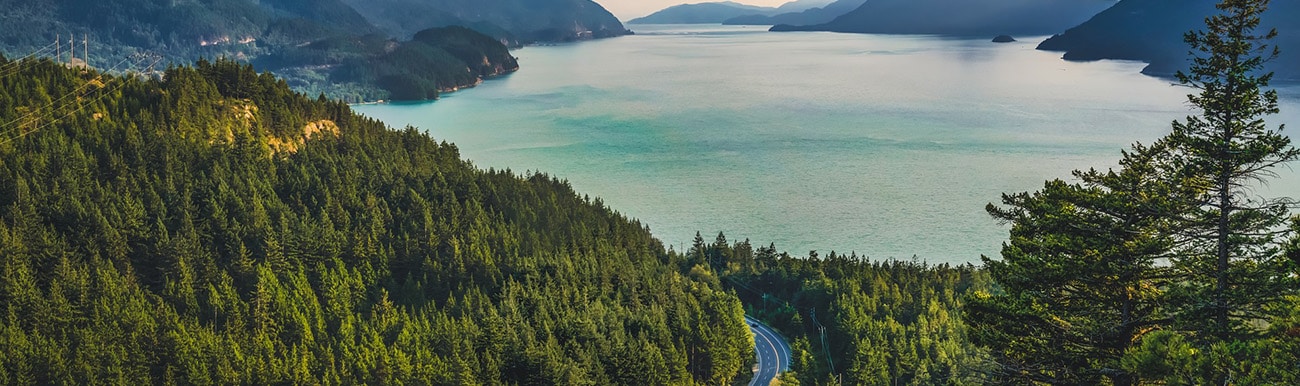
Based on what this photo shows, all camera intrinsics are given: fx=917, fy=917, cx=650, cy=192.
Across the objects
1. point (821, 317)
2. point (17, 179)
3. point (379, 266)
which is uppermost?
point (17, 179)

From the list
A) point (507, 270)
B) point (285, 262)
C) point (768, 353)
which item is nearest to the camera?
point (285, 262)

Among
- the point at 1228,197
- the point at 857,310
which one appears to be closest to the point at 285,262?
the point at 857,310

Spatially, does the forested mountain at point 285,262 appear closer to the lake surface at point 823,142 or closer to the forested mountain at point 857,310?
the forested mountain at point 857,310

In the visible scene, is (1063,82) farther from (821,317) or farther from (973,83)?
(821,317)

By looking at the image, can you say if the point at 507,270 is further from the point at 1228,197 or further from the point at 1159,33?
the point at 1159,33

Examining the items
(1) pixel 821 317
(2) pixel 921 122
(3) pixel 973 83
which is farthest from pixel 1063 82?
(1) pixel 821 317

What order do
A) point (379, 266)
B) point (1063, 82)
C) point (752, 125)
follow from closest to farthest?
point (379, 266) < point (752, 125) < point (1063, 82)
